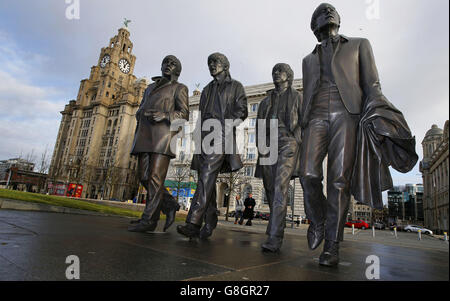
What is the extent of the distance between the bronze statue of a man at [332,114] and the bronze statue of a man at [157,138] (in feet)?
7.60

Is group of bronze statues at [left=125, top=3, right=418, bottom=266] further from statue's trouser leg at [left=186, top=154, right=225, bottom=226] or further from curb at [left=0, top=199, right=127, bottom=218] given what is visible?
curb at [left=0, top=199, right=127, bottom=218]

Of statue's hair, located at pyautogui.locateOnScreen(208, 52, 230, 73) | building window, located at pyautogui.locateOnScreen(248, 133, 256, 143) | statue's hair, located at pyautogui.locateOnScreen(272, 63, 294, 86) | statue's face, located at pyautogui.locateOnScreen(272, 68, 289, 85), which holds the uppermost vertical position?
building window, located at pyautogui.locateOnScreen(248, 133, 256, 143)

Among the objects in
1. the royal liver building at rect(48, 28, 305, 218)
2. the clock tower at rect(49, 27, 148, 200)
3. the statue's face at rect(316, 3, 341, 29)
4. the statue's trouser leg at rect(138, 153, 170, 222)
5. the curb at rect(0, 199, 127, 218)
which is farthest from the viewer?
the clock tower at rect(49, 27, 148, 200)

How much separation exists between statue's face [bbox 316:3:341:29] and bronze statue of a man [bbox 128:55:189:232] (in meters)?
2.53

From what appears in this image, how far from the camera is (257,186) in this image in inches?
1688

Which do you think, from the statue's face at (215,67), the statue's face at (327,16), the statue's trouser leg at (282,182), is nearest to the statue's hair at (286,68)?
the statue's face at (215,67)

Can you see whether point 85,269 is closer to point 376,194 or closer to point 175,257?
point 175,257

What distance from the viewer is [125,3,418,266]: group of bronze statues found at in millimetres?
2689

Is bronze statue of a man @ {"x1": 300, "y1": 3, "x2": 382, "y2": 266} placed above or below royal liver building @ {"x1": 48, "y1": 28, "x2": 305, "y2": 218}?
below

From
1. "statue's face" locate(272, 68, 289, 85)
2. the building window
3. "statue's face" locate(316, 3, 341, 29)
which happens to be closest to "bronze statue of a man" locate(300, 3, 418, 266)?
"statue's face" locate(316, 3, 341, 29)

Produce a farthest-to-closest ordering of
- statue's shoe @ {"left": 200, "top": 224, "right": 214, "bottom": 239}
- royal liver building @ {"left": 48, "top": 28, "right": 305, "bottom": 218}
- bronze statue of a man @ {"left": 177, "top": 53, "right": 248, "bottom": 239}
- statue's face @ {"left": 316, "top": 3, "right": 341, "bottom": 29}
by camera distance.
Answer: royal liver building @ {"left": 48, "top": 28, "right": 305, "bottom": 218}, statue's shoe @ {"left": 200, "top": 224, "right": 214, "bottom": 239}, bronze statue of a man @ {"left": 177, "top": 53, "right": 248, "bottom": 239}, statue's face @ {"left": 316, "top": 3, "right": 341, "bottom": 29}

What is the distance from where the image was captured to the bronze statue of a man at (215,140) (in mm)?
3895

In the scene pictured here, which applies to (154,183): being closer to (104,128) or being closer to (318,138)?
(318,138)

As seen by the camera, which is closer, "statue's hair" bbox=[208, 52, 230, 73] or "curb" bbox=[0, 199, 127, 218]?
"statue's hair" bbox=[208, 52, 230, 73]
